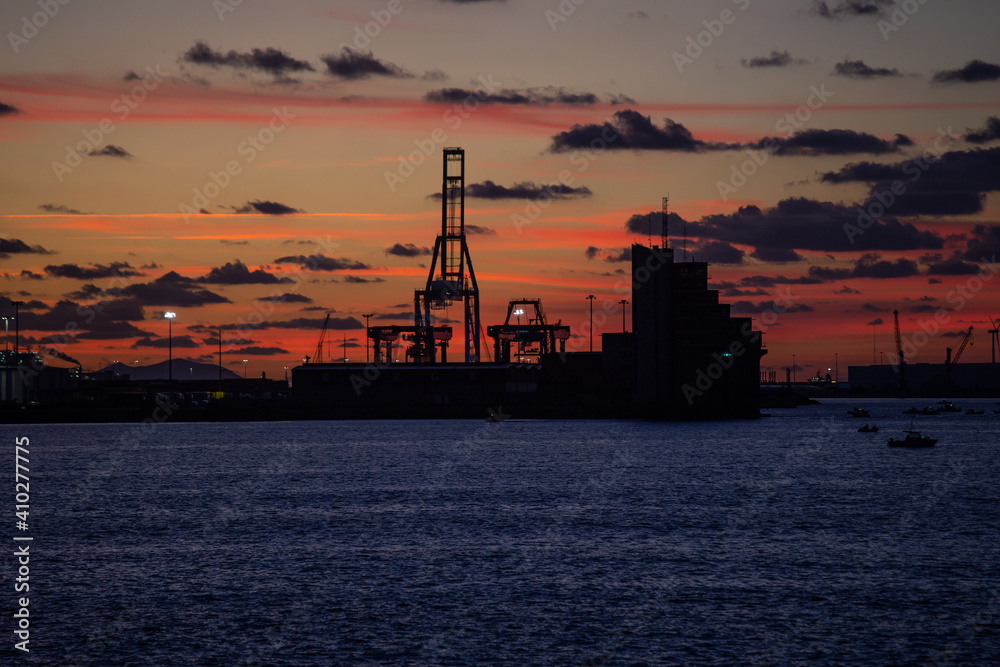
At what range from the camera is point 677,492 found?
83000 millimetres

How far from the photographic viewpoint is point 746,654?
3372 centimetres

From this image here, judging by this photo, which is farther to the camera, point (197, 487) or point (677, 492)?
point (197, 487)

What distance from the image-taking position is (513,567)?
159ft

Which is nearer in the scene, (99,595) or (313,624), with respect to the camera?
(313,624)

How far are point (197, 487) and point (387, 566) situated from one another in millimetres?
46163

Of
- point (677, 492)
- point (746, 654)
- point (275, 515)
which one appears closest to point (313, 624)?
point (746, 654)

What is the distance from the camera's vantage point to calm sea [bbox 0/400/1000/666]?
34.9 metres

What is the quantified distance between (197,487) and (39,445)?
80.0 m

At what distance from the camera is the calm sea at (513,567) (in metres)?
34.9

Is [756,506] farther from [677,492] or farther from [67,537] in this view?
[67,537]

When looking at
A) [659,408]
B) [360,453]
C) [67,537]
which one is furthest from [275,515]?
[659,408]

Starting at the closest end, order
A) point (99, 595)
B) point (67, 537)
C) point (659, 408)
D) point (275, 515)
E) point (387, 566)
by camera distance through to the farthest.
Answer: point (99, 595), point (387, 566), point (67, 537), point (275, 515), point (659, 408)

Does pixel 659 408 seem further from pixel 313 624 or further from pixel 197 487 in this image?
pixel 313 624

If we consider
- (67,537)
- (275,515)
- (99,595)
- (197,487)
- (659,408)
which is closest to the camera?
(99,595)
